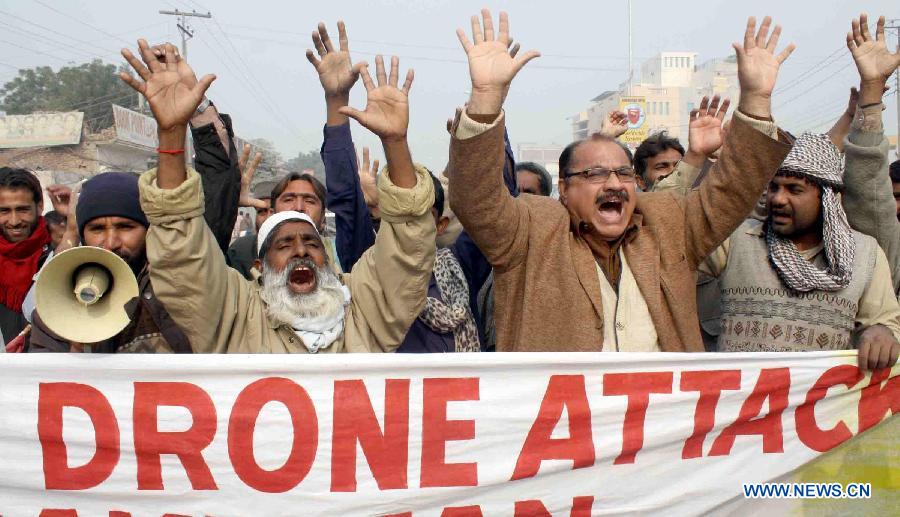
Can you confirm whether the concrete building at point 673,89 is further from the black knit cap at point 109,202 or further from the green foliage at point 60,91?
the black knit cap at point 109,202

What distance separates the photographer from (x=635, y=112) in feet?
153

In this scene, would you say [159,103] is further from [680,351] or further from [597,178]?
[680,351]

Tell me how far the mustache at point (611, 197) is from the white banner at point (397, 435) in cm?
56

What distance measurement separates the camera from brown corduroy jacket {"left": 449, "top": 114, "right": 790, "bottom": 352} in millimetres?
2869

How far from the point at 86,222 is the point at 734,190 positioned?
2.36 meters

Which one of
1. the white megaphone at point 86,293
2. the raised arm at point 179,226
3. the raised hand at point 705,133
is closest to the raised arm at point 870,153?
the raised hand at point 705,133

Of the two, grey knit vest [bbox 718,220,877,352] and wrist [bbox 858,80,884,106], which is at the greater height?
wrist [bbox 858,80,884,106]

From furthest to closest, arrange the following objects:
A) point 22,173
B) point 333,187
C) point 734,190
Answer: point 22,173 → point 333,187 → point 734,190

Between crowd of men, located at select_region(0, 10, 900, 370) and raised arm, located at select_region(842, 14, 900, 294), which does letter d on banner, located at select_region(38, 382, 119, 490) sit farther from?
raised arm, located at select_region(842, 14, 900, 294)

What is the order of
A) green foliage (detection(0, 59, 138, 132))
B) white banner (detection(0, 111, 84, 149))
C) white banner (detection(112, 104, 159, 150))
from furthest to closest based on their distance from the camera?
green foliage (detection(0, 59, 138, 132))
white banner (detection(112, 104, 159, 150))
white banner (detection(0, 111, 84, 149))

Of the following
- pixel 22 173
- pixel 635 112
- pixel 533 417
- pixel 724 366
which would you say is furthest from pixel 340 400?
pixel 635 112

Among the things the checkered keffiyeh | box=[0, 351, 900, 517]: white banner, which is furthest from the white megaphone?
the checkered keffiyeh

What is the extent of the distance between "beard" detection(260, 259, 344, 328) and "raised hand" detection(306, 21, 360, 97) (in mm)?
889

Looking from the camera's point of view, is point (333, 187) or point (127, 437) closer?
point (127, 437)
